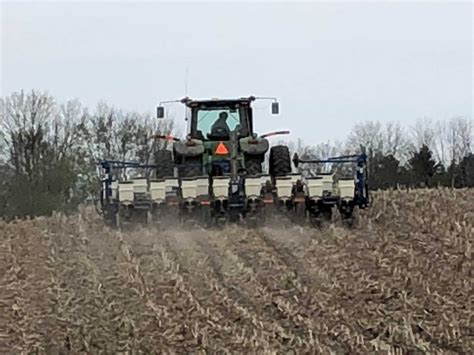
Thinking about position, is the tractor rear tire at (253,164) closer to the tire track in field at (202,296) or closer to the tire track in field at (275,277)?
the tire track in field at (275,277)

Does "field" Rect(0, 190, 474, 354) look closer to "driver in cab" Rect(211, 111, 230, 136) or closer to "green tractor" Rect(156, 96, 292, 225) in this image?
"green tractor" Rect(156, 96, 292, 225)

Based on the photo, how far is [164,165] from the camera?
16016mm

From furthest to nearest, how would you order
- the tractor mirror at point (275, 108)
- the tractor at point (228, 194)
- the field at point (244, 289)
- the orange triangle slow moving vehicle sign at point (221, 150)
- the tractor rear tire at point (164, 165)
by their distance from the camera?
the tractor mirror at point (275, 108) → the orange triangle slow moving vehicle sign at point (221, 150) → the tractor rear tire at point (164, 165) → the tractor at point (228, 194) → the field at point (244, 289)

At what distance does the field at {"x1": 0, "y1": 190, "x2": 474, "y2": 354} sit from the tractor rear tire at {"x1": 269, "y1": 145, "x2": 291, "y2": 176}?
1.58 metres

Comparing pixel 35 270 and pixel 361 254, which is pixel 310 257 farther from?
pixel 35 270

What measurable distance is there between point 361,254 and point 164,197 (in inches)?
148

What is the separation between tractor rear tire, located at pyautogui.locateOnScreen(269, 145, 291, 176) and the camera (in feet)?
53.2

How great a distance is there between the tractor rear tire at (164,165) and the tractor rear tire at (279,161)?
165 cm

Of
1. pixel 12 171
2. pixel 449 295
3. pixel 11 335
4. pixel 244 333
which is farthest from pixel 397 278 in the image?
pixel 12 171

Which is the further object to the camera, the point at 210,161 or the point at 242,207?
the point at 210,161

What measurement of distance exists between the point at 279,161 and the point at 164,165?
1.87m

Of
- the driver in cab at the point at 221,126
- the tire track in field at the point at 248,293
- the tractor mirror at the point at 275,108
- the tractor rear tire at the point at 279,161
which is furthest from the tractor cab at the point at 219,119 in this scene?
the tire track in field at the point at 248,293

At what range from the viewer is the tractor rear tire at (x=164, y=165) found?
1566cm

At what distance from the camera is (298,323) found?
8547mm
